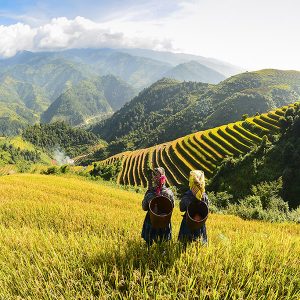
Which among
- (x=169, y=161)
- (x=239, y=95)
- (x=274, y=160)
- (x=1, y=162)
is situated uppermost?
(x=239, y=95)

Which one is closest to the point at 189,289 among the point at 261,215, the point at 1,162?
the point at 261,215

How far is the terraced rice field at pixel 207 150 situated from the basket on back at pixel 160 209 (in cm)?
5442

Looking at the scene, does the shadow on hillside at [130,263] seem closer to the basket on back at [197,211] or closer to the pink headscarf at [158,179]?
the basket on back at [197,211]

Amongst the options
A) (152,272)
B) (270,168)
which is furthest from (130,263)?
(270,168)

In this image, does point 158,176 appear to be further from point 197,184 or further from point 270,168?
point 270,168

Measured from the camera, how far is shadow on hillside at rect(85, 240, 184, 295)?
335 cm

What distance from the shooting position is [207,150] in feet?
222

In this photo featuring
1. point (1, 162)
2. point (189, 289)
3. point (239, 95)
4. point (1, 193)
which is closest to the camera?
point (189, 289)

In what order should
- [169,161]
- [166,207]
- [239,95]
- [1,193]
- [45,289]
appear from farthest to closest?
[239,95] < [169,161] < [1,193] < [166,207] < [45,289]

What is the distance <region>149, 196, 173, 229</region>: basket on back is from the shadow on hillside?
0.96 feet

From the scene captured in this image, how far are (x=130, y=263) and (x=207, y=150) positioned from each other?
6553 centimetres

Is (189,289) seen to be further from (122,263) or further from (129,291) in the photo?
(122,263)

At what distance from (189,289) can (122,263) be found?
1.02m

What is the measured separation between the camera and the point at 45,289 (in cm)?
333
